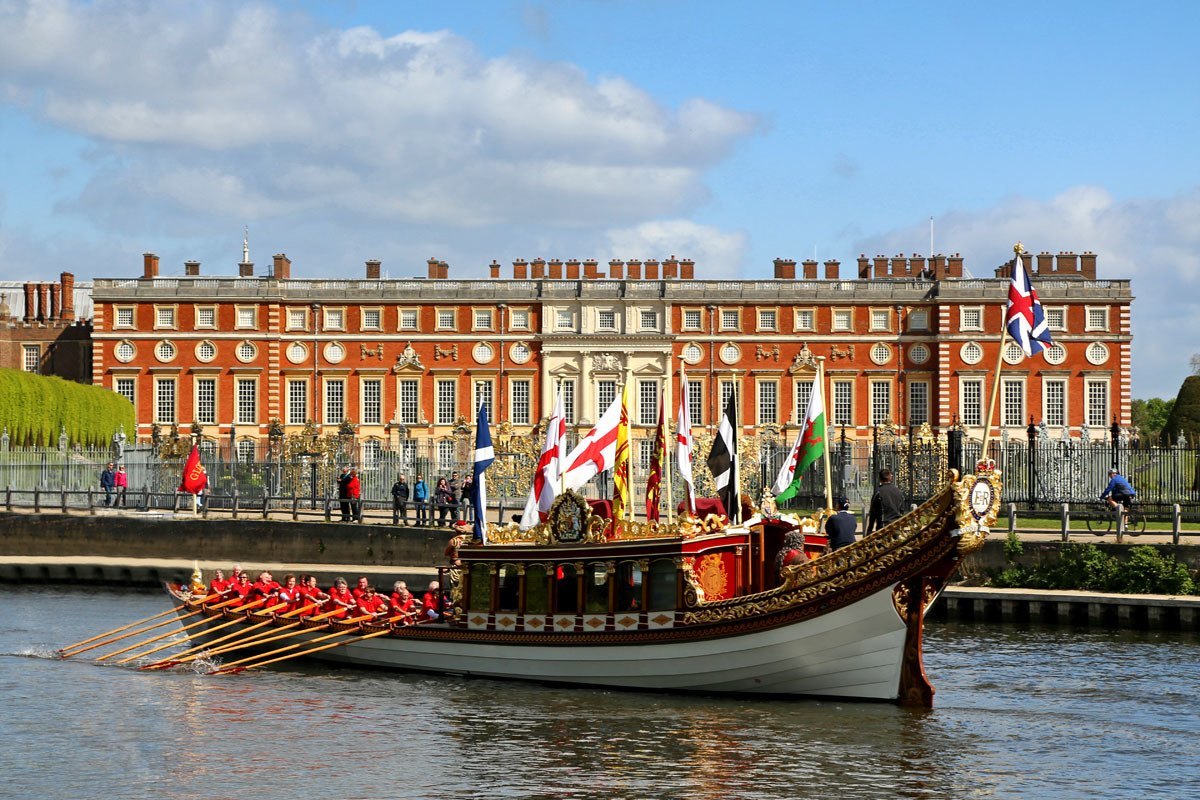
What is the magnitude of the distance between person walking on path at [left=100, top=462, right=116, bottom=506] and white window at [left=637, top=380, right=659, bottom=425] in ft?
119

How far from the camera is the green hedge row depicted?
6462 cm

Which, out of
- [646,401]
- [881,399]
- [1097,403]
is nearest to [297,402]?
[646,401]

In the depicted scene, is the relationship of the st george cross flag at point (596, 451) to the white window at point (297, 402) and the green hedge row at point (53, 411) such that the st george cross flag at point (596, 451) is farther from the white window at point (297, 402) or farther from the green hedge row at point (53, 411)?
the white window at point (297, 402)

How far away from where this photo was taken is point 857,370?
3167 inches

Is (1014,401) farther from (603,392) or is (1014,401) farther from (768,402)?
(603,392)

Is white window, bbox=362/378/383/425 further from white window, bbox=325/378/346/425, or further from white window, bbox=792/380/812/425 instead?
white window, bbox=792/380/812/425

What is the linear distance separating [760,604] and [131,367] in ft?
205

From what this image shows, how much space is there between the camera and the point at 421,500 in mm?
43688

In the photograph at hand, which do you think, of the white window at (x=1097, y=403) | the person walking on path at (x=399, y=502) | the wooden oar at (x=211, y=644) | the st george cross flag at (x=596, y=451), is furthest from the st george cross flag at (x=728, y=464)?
the white window at (x=1097, y=403)

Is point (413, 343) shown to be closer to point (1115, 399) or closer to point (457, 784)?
point (1115, 399)

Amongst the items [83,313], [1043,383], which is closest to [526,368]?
[1043,383]

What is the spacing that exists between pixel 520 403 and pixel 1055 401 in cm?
2506

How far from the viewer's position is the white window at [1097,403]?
7938 cm

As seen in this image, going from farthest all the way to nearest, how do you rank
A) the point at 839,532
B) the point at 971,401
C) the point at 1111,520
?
the point at 971,401
the point at 1111,520
the point at 839,532
